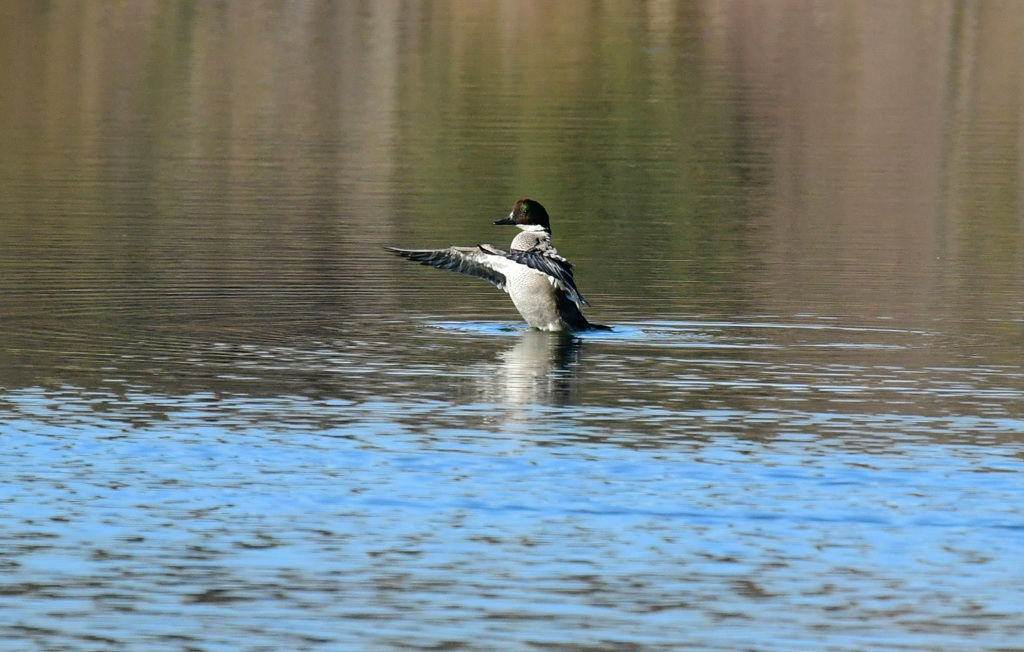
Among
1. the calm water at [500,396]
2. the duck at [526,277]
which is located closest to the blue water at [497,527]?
the calm water at [500,396]

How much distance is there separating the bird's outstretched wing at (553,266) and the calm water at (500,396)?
51cm

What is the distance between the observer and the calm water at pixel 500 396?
9.42 meters

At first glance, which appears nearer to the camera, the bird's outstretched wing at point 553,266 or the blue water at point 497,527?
the blue water at point 497,527

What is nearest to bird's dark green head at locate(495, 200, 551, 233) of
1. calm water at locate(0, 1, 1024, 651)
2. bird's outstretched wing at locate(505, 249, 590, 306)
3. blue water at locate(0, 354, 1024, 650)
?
calm water at locate(0, 1, 1024, 651)

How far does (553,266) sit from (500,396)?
2629 millimetres

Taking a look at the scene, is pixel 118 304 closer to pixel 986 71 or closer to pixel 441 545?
pixel 441 545

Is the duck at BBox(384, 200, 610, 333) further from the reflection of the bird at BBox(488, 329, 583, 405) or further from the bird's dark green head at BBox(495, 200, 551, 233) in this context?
the bird's dark green head at BBox(495, 200, 551, 233)

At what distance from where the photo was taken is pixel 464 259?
17.8 meters

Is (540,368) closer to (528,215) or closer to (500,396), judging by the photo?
(500,396)

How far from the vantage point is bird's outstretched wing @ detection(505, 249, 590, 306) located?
55.0 feet

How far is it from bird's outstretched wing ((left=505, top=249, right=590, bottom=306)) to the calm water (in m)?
0.51

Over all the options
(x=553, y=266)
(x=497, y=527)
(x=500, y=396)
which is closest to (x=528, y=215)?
(x=553, y=266)

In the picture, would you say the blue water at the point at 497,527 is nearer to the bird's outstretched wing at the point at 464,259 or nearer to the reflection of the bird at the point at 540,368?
the reflection of the bird at the point at 540,368

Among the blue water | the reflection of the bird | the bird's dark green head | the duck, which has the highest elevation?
the bird's dark green head
